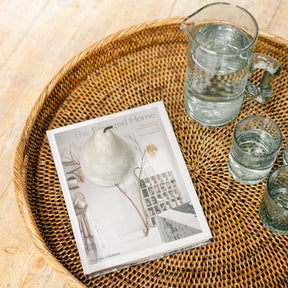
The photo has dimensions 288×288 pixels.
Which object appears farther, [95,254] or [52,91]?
[52,91]

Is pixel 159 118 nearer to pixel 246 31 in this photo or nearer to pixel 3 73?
pixel 246 31

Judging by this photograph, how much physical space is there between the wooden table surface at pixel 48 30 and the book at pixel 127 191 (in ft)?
0.97

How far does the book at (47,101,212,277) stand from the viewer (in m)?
0.66

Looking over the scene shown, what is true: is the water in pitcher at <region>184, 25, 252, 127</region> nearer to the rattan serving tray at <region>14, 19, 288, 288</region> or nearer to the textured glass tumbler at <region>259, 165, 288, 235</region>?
the rattan serving tray at <region>14, 19, 288, 288</region>

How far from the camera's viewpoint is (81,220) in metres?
0.69

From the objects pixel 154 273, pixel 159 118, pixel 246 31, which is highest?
pixel 246 31

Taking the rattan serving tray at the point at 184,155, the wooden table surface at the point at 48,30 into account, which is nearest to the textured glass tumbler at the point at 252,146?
the rattan serving tray at the point at 184,155

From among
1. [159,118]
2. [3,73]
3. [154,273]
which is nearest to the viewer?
[154,273]

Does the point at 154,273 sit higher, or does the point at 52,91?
the point at 52,91

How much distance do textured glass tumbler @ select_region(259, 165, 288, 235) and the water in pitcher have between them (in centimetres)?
16

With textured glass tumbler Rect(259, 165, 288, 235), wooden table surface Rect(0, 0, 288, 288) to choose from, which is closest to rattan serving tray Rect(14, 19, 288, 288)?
textured glass tumbler Rect(259, 165, 288, 235)

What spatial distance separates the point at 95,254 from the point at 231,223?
236 millimetres

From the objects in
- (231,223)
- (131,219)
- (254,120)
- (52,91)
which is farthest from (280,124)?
(52,91)

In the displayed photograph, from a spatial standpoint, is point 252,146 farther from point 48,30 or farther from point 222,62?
point 48,30
